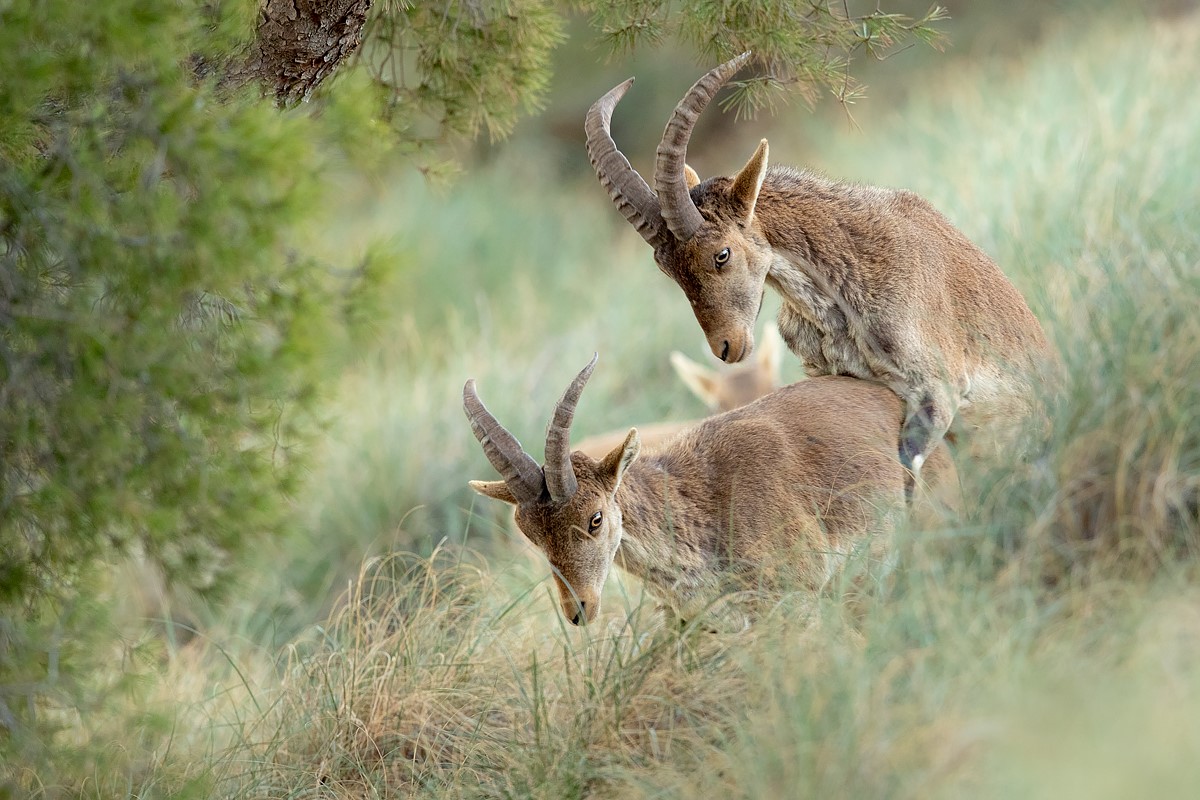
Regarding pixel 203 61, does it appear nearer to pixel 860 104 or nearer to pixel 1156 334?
pixel 1156 334

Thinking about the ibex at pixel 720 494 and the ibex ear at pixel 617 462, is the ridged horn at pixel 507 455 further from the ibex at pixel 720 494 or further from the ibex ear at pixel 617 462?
the ibex ear at pixel 617 462

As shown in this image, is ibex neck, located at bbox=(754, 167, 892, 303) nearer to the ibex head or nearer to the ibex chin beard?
the ibex head

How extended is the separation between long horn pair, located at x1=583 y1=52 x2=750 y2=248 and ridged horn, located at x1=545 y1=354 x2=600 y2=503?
2.07 feet

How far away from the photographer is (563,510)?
193 inches

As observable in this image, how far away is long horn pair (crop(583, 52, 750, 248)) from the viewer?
4.83 metres

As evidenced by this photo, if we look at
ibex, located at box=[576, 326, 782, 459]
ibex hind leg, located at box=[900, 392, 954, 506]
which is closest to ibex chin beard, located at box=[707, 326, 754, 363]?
ibex hind leg, located at box=[900, 392, 954, 506]

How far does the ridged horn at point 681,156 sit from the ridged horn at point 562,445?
0.64m

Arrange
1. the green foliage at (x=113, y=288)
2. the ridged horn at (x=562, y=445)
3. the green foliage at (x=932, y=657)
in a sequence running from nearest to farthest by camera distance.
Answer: the green foliage at (x=932, y=657), the green foliage at (x=113, y=288), the ridged horn at (x=562, y=445)

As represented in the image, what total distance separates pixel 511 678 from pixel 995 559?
184 centimetres

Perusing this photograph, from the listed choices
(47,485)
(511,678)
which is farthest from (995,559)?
(47,485)

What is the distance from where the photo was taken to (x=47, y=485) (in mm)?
3725

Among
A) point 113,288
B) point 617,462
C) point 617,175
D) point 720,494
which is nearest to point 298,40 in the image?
point 617,175

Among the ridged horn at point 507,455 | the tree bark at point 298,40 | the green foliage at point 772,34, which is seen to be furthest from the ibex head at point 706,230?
the tree bark at point 298,40

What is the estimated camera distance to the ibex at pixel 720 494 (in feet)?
16.0
